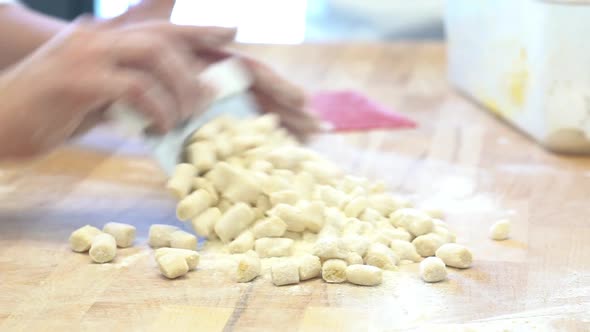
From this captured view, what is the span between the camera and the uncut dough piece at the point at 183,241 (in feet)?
2.84

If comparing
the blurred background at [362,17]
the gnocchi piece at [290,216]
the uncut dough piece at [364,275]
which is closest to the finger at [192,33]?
the gnocchi piece at [290,216]

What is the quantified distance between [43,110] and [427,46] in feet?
3.28

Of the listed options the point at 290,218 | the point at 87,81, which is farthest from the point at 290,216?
the point at 87,81

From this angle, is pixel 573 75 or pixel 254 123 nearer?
pixel 254 123

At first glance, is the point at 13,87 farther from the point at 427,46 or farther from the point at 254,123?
the point at 427,46

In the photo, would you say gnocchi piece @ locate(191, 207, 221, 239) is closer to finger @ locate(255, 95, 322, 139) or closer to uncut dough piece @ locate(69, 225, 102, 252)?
uncut dough piece @ locate(69, 225, 102, 252)

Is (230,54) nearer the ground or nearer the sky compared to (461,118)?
nearer the sky

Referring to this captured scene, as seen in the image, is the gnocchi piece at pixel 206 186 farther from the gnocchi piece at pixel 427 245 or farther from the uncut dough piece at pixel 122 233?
the gnocchi piece at pixel 427 245

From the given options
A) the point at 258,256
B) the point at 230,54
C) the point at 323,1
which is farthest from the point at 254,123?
the point at 323,1

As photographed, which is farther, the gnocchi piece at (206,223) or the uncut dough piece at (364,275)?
the gnocchi piece at (206,223)

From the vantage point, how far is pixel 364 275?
2.58 ft

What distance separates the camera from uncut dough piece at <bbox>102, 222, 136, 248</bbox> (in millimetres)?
877

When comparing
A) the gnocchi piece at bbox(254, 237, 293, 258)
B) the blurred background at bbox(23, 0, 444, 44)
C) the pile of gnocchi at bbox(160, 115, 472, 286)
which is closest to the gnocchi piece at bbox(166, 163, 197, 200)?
the pile of gnocchi at bbox(160, 115, 472, 286)

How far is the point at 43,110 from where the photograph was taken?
87cm
